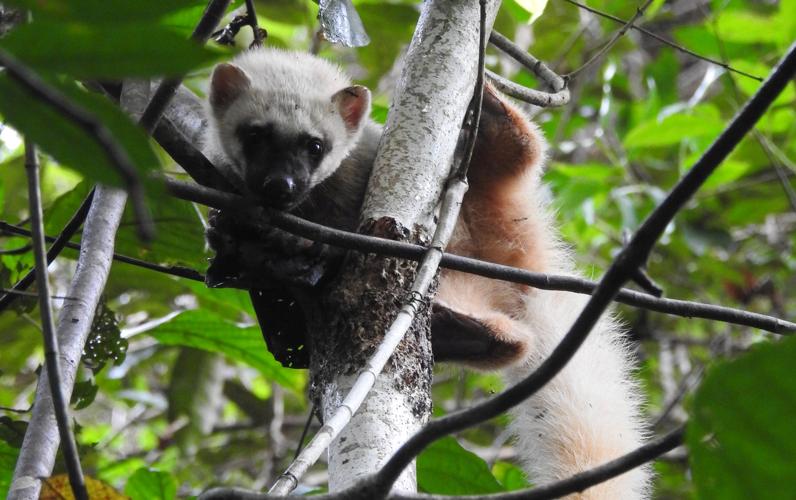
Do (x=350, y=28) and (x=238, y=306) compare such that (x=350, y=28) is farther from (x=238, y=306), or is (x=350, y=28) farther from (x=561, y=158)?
(x=561, y=158)

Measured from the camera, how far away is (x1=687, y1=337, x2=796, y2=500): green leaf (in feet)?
3.07

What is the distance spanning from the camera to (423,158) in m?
2.42

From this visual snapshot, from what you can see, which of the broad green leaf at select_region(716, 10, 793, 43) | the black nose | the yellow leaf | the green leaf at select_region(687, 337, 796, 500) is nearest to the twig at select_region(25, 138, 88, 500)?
the yellow leaf

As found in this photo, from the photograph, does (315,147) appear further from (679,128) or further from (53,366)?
(679,128)

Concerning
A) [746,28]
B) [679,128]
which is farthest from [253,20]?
[746,28]

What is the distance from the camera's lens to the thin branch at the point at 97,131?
782 millimetres

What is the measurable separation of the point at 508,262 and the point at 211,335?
1.36 m

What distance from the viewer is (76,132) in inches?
34.5

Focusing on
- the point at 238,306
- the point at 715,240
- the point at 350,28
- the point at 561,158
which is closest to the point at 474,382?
the point at 715,240

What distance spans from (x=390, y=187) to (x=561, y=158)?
6035 millimetres

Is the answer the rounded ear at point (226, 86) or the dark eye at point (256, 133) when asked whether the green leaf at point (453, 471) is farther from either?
the rounded ear at point (226, 86)

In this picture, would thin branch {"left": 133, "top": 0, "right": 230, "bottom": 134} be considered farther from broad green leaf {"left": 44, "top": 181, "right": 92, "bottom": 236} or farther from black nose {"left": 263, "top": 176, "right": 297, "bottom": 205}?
broad green leaf {"left": 44, "top": 181, "right": 92, "bottom": 236}

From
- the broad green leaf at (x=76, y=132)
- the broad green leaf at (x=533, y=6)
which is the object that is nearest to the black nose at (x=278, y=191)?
the broad green leaf at (x=533, y=6)

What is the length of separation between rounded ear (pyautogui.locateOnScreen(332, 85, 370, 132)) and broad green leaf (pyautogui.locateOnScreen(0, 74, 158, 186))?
8.88 feet
